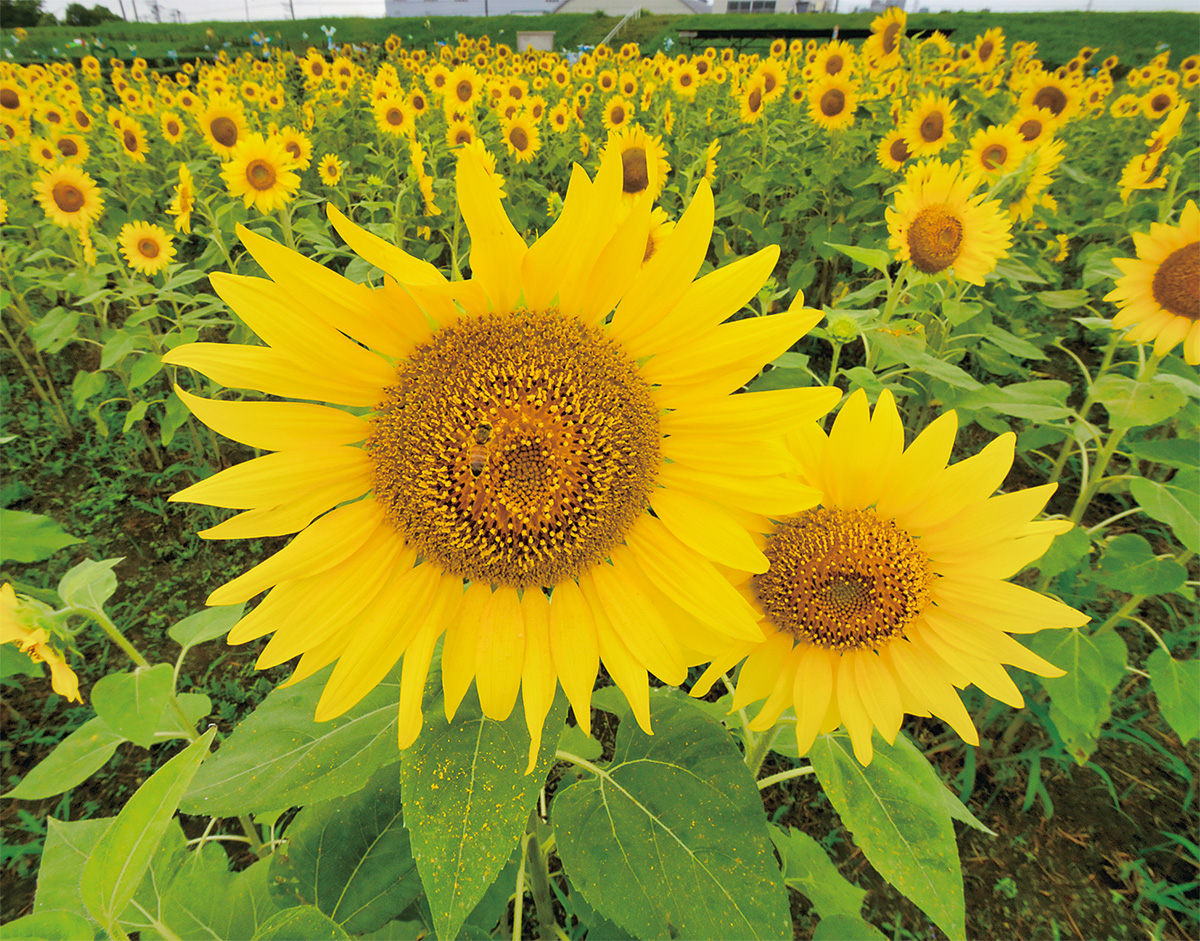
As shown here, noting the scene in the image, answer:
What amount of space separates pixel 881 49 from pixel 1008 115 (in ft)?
5.22

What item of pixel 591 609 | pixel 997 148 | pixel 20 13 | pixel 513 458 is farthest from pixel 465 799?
pixel 20 13

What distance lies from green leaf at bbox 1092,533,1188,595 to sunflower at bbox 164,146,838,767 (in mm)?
1589

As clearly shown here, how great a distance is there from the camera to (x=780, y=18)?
19531mm

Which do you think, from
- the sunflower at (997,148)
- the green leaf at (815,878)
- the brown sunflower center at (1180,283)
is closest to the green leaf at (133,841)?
the green leaf at (815,878)

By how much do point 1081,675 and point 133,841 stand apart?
7.11ft

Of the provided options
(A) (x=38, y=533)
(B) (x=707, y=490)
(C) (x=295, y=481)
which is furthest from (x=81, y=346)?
(B) (x=707, y=490)

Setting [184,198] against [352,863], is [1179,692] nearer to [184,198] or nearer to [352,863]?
[352,863]

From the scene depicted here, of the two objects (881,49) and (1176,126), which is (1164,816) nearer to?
(1176,126)

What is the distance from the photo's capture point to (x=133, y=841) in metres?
0.71

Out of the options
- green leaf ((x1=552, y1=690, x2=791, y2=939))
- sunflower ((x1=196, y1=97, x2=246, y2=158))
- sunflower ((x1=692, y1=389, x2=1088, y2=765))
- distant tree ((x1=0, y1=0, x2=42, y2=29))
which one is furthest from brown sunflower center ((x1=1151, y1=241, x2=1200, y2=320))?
distant tree ((x1=0, y1=0, x2=42, y2=29))

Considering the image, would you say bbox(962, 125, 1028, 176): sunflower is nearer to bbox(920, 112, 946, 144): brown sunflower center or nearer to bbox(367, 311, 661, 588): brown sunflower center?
bbox(920, 112, 946, 144): brown sunflower center

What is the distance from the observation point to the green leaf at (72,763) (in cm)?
132

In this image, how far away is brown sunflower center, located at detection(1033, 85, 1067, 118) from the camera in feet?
16.6

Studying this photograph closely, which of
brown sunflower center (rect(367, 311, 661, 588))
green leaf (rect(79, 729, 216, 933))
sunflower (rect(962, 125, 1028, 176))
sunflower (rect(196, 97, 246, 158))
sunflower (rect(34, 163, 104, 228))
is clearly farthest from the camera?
sunflower (rect(196, 97, 246, 158))
